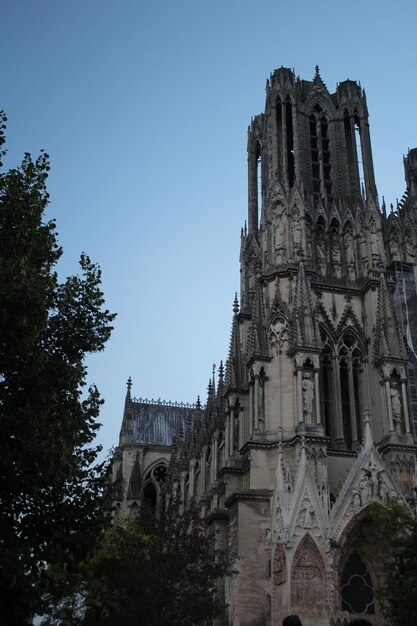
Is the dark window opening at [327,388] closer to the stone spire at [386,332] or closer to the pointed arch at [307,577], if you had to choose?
the stone spire at [386,332]

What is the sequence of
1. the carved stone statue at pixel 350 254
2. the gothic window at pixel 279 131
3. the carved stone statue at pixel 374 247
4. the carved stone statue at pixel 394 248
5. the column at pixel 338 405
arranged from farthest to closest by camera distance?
the gothic window at pixel 279 131, the carved stone statue at pixel 394 248, the carved stone statue at pixel 350 254, the carved stone statue at pixel 374 247, the column at pixel 338 405

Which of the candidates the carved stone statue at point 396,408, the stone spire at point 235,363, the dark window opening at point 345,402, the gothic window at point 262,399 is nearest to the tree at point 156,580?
the gothic window at point 262,399

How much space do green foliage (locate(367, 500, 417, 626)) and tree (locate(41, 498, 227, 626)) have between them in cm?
562

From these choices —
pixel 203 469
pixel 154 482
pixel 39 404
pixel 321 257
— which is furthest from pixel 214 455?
pixel 39 404

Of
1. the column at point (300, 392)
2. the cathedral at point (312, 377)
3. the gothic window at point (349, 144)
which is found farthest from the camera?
the gothic window at point (349, 144)

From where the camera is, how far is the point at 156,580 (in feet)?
78.5

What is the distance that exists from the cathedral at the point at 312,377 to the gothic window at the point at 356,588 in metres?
0.05

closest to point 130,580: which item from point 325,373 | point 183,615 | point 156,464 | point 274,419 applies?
point 183,615

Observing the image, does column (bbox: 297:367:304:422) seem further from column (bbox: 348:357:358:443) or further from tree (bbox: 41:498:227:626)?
tree (bbox: 41:498:227:626)

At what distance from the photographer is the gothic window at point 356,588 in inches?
1067

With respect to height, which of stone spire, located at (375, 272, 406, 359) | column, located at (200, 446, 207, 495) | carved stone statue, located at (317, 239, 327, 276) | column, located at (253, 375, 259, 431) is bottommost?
column, located at (253, 375, 259, 431)

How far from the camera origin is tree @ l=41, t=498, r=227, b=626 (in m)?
23.7

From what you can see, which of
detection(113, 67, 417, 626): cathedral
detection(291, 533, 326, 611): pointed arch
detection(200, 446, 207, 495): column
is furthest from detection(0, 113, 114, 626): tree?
detection(200, 446, 207, 495): column

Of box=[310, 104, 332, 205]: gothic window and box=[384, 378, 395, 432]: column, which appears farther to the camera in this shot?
box=[310, 104, 332, 205]: gothic window
